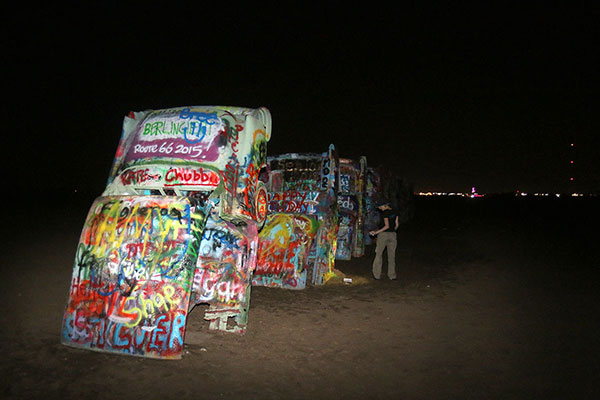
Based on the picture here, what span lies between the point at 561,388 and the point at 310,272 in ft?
17.4

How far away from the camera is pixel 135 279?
4.46 meters

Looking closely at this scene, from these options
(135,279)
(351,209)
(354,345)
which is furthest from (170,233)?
(351,209)

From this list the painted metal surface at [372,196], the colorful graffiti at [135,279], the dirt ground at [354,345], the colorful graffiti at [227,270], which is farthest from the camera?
the painted metal surface at [372,196]

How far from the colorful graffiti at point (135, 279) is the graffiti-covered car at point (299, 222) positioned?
3754mm

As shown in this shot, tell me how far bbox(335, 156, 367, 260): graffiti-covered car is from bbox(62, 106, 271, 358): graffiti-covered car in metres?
6.77

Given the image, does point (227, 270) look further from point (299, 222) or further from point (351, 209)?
point (351, 209)

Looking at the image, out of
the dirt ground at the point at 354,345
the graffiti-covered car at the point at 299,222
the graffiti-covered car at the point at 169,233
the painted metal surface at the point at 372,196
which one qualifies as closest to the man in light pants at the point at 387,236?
the dirt ground at the point at 354,345

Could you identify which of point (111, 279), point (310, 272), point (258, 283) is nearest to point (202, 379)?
point (111, 279)

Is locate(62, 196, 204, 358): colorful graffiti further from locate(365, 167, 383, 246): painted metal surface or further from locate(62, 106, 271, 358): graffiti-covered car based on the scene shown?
locate(365, 167, 383, 246): painted metal surface

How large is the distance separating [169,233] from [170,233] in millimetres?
13

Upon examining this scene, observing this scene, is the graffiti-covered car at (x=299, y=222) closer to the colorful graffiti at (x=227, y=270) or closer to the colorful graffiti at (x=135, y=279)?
the colorful graffiti at (x=227, y=270)

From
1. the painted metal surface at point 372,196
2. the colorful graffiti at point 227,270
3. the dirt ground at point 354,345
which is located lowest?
the dirt ground at point 354,345

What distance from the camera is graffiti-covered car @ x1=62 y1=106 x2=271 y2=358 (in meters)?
4.33

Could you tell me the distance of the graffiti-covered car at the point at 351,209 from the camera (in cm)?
1244
